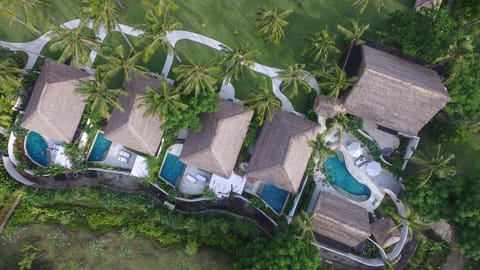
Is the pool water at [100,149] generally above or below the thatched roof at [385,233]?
below

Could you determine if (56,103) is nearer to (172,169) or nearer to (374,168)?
(172,169)

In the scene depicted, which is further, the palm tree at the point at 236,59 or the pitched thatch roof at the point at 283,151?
the pitched thatch roof at the point at 283,151

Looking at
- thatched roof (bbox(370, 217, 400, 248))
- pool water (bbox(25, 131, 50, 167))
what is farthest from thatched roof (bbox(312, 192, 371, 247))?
pool water (bbox(25, 131, 50, 167))

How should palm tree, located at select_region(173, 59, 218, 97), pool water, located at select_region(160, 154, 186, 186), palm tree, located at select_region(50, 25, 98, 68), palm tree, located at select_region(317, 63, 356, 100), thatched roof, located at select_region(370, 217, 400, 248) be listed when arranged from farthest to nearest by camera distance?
pool water, located at select_region(160, 154, 186, 186), thatched roof, located at select_region(370, 217, 400, 248), palm tree, located at select_region(317, 63, 356, 100), palm tree, located at select_region(173, 59, 218, 97), palm tree, located at select_region(50, 25, 98, 68)

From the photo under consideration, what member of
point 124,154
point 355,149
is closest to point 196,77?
point 124,154

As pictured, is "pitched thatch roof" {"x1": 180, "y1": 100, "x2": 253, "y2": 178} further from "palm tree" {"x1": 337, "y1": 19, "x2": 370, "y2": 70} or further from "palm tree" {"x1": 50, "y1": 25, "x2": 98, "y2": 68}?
"palm tree" {"x1": 50, "y1": 25, "x2": 98, "y2": 68}

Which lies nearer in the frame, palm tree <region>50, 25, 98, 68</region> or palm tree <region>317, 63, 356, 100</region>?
palm tree <region>50, 25, 98, 68</region>

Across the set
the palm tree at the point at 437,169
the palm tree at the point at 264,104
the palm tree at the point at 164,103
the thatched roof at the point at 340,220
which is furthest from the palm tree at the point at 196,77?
the palm tree at the point at 437,169

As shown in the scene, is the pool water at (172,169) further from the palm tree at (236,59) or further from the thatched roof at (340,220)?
the thatched roof at (340,220)
